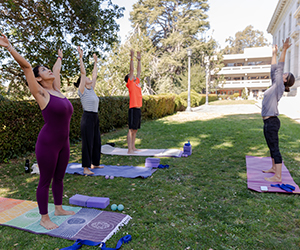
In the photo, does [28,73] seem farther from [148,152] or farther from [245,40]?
[245,40]

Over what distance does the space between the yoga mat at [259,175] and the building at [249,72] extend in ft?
172

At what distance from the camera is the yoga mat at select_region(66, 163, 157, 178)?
15.6 ft

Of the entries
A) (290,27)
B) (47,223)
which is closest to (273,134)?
(47,223)

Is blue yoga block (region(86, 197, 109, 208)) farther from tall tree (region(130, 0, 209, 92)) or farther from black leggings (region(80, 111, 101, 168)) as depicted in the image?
tall tree (region(130, 0, 209, 92))

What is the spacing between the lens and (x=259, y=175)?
4.58 metres

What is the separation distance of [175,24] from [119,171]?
3298 centimetres

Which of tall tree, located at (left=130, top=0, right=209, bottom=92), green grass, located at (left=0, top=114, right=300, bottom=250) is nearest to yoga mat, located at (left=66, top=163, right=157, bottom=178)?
green grass, located at (left=0, top=114, right=300, bottom=250)

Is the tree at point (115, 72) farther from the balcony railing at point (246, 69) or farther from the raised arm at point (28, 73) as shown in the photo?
the balcony railing at point (246, 69)

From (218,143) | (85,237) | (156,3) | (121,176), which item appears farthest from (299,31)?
(85,237)

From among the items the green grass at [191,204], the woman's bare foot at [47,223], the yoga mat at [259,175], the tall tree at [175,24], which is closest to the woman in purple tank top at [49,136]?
the woman's bare foot at [47,223]

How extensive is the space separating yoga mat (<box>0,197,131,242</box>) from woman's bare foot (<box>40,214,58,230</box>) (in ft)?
0.13

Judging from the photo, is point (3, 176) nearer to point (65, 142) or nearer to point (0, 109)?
point (0, 109)

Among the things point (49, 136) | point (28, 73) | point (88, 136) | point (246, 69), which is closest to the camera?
point (28, 73)

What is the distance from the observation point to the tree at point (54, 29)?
279 inches
